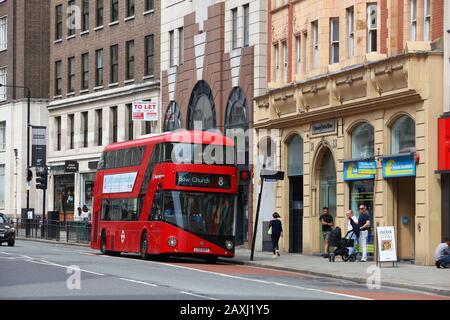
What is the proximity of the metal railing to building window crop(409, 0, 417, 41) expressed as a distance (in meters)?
25.7

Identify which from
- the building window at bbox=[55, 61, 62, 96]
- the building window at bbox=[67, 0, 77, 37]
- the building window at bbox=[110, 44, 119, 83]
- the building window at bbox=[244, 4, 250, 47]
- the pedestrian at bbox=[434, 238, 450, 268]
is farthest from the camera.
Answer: the building window at bbox=[55, 61, 62, 96]

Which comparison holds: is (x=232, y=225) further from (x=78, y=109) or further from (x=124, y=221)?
(x=78, y=109)

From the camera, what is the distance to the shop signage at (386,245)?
35.8m

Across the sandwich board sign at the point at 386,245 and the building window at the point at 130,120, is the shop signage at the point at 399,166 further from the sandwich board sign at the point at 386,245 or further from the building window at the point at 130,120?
the building window at the point at 130,120

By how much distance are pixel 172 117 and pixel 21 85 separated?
69.9ft

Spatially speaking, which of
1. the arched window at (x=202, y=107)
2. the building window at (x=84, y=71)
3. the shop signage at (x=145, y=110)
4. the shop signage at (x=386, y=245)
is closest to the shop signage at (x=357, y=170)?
the shop signage at (x=386, y=245)

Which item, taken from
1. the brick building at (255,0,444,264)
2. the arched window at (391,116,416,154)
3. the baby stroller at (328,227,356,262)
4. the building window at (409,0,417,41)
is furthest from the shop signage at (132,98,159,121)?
the building window at (409,0,417,41)

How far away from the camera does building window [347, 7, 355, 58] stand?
42719 mm

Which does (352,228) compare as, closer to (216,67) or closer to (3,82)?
(216,67)

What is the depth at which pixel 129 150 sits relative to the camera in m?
43.5

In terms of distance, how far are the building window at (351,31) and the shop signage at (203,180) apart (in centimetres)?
633

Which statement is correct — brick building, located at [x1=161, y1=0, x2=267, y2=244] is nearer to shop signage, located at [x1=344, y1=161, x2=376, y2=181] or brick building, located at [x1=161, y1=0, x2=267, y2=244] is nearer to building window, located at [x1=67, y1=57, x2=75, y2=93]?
shop signage, located at [x1=344, y1=161, x2=376, y2=181]
